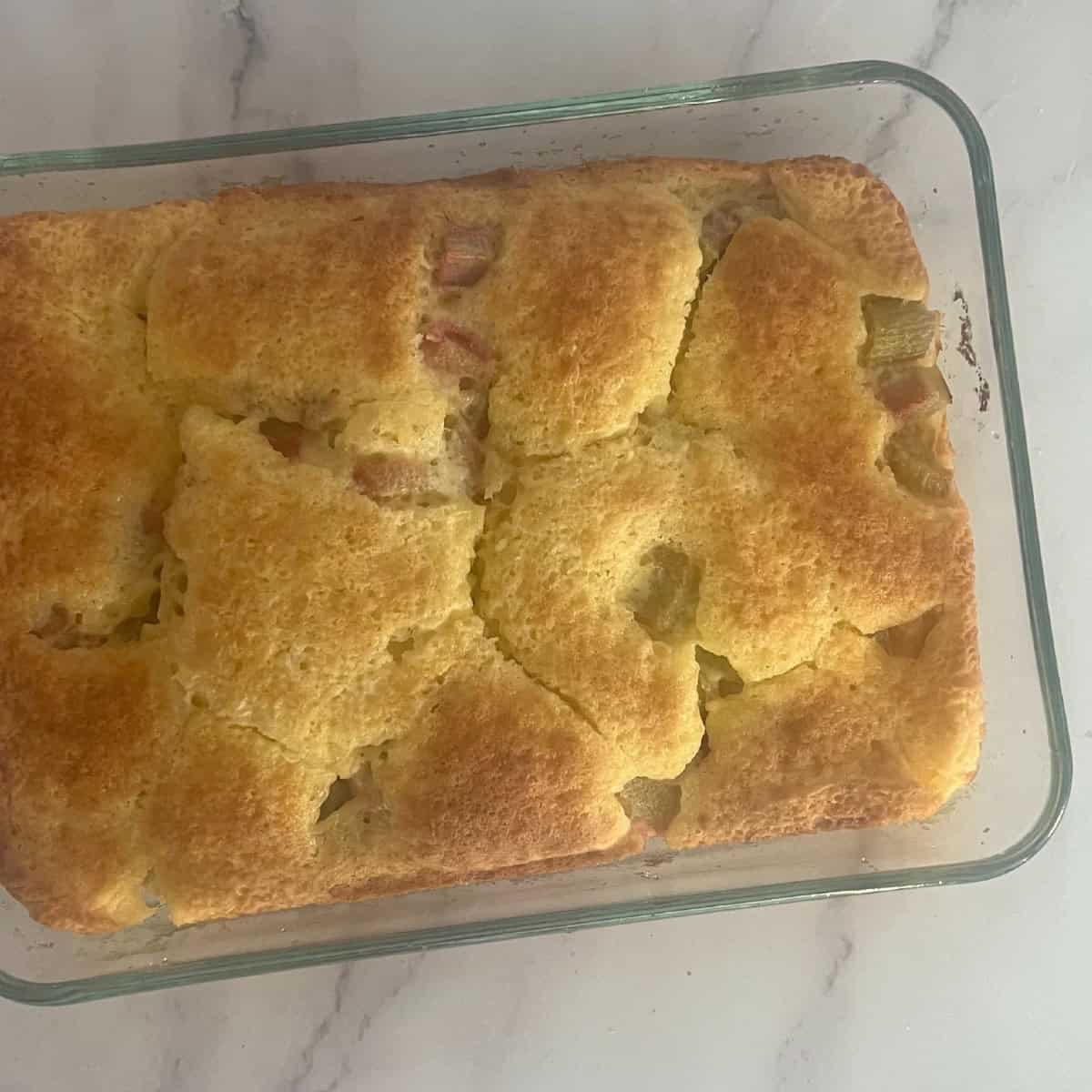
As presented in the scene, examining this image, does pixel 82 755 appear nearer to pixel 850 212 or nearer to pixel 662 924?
pixel 662 924

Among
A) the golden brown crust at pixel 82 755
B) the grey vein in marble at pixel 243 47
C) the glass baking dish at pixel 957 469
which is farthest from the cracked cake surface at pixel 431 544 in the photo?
the grey vein in marble at pixel 243 47

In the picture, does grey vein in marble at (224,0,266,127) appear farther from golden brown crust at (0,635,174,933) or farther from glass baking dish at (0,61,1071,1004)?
golden brown crust at (0,635,174,933)

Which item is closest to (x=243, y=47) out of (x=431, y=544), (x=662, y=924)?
(x=431, y=544)

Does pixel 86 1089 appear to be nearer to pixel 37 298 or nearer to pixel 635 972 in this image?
pixel 635 972

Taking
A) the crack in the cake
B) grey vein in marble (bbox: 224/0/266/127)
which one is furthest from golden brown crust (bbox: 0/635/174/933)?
grey vein in marble (bbox: 224/0/266/127)

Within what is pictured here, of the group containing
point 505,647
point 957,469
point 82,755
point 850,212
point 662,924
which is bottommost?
point 662,924

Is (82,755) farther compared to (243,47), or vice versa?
(243,47)

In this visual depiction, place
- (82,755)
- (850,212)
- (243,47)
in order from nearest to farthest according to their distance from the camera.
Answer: (82,755), (850,212), (243,47)

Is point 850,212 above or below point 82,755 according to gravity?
above

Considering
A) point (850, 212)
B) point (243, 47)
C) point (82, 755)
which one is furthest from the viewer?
point (243, 47)
